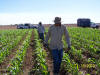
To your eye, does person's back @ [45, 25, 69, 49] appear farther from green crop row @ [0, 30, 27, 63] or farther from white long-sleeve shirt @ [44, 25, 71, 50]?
green crop row @ [0, 30, 27, 63]

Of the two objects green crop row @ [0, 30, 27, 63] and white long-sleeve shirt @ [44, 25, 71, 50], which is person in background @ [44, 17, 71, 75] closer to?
white long-sleeve shirt @ [44, 25, 71, 50]

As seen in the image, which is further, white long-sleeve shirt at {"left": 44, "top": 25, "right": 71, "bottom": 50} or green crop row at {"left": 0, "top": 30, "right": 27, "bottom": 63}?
green crop row at {"left": 0, "top": 30, "right": 27, "bottom": 63}

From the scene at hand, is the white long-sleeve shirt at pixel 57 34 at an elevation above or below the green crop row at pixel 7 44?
above

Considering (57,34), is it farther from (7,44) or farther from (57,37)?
(7,44)

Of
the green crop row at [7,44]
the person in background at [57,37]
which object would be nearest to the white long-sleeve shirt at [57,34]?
the person in background at [57,37]

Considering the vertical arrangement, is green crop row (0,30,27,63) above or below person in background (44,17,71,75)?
below


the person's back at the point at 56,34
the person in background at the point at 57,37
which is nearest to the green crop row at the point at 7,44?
the person in background at the point at 57,37

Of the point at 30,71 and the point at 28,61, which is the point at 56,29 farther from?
the point at 28,61

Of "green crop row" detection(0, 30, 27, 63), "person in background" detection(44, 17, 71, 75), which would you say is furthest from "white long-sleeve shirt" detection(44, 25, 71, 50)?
"green crop row" detection(0, 30, 27, 63)

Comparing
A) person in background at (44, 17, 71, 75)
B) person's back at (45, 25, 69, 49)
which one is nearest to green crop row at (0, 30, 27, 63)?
person in background at (44, 17, 71, 75)

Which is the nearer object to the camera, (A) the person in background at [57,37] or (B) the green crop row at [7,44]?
(A) the person in background at [57,37]

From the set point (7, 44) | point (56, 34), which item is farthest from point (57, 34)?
point (7, 44)

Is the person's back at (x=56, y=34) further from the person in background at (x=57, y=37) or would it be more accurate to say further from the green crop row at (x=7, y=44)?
the green crop row at (x=7, y=44)

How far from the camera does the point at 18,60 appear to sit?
6094 millimetres
